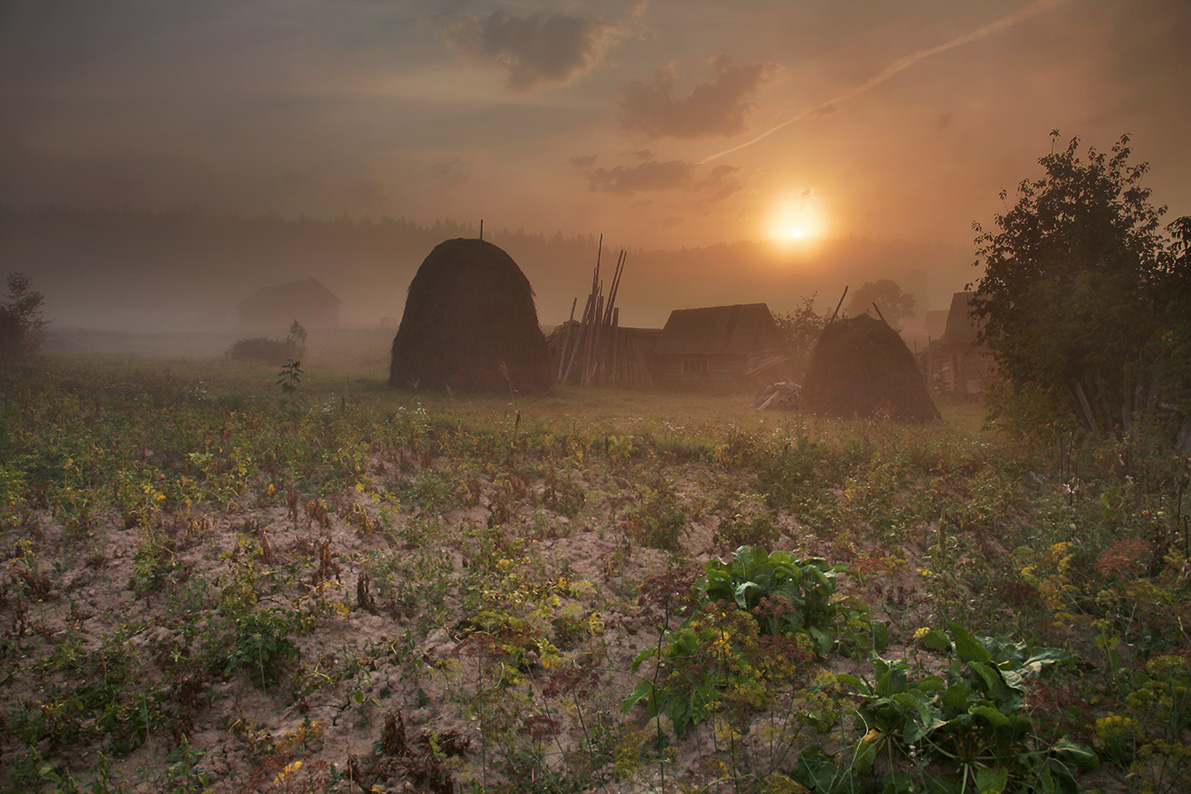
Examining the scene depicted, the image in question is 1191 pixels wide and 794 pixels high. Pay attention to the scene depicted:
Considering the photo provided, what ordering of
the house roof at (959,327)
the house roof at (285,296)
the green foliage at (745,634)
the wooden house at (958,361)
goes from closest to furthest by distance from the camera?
the green foliage at (745,634)
the wooden house at (958,361)
the house roof at (959,327)
the house roof at (285,296)

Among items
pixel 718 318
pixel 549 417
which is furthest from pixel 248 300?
pixel 549 417

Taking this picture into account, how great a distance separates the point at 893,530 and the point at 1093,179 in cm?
834

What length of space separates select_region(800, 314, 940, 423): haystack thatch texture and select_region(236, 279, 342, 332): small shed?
7751cm

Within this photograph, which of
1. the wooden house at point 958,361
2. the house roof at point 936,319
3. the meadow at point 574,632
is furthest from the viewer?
the house roof at point 936,319

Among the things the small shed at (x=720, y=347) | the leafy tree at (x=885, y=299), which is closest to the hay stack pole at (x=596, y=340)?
the small shed at (x=720, y=347)

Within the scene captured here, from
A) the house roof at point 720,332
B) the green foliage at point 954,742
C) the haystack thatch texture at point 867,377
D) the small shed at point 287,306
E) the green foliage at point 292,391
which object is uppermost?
the small shed at point 287,306

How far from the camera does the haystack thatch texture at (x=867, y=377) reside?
52.5ft

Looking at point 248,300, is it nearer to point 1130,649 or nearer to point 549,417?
point 549,417

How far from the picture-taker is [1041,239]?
972cm

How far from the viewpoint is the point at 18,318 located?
19.9 metres

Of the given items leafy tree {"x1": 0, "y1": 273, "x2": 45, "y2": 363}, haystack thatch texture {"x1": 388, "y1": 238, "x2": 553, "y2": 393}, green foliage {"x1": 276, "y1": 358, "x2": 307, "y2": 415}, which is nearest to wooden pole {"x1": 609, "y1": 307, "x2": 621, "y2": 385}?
haystack thatch texture {"x1": 388, "y1": 238, "x2": 553, "y2": 393}

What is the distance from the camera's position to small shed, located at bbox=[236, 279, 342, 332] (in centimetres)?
7962

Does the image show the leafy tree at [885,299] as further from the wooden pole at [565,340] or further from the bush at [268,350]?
the bush at [268,350]

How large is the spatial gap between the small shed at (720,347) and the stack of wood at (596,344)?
2.74m
